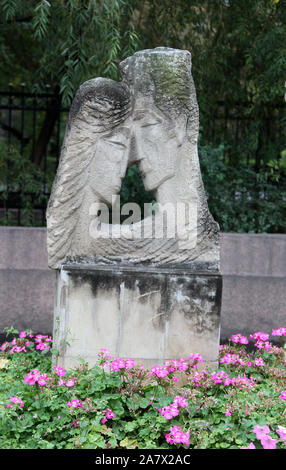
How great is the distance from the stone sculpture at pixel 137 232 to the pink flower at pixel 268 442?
1156 millimetres

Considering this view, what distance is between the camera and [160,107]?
445 cm

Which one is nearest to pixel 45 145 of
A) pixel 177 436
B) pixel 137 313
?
pixel 137 313

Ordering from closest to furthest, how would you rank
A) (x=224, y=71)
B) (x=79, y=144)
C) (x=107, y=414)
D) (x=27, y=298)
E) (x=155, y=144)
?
(x=107, y=414), (x=79, y=144), (x=155, y=144), (x=27, y=298), (x=224, y=71)

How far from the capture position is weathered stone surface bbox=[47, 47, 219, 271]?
172 inches

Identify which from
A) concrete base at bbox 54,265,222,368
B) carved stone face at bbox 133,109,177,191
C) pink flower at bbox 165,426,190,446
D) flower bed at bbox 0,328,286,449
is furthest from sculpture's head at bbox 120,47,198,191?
pink flower at bbox 165,426,190,446

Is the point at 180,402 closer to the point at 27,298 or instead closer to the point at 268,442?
the point at 268,442

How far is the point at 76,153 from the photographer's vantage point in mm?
4371

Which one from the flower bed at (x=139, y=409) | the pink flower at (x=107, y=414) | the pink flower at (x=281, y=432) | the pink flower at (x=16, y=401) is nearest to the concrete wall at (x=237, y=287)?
the flower bed at (x=139, y=409)

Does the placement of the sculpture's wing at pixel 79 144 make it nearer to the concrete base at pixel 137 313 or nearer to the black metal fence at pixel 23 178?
the concrete base at pixel 137 313

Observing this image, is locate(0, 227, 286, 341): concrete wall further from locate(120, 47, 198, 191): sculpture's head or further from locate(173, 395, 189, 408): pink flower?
locate(173, 395, 189, 408): pink flower

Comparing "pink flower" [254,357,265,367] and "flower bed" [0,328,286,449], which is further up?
"pink flower" [254,357,265,367]

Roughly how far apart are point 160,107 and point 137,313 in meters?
1.34

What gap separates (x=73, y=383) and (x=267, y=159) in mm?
4503

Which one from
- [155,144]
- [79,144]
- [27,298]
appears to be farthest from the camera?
[27,298]
